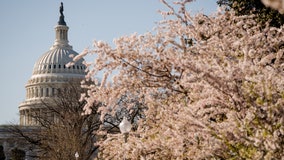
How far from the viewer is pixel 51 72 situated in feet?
422

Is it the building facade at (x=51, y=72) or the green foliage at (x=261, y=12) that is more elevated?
the building facade at (x=51, y=72)

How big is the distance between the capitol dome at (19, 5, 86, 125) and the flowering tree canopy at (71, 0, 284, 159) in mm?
102342

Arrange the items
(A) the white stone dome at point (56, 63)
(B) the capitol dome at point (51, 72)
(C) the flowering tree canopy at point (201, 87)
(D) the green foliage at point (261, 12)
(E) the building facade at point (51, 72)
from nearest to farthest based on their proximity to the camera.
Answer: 1. (C) the flowering tree canopy at point (201, 87)
2. (D) the green foliage at point (261, 12)
3. (E) the building facade at point (51, 72)
4. (B) the capitol dome at point (51, 72)
5. (A) the white stone dome at point (56, 63)

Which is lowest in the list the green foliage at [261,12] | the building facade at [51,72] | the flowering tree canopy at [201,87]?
the flowering tree canopy at [201,87]

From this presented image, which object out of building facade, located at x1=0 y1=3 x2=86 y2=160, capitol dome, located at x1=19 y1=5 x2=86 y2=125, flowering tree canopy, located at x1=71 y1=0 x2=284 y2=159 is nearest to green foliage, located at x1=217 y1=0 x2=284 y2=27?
flowering tree canopy, located at x1=71 y1=0 x2=284 y2=159

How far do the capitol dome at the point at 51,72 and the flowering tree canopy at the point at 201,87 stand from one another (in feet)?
336

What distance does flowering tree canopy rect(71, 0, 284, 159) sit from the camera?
874 cm

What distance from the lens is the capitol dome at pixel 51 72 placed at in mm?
121562

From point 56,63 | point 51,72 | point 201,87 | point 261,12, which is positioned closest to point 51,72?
point 51,72

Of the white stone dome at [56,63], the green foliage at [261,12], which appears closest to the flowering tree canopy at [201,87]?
the green foliage at [261,12]

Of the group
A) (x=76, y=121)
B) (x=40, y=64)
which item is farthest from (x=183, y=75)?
(x=40, y=64)

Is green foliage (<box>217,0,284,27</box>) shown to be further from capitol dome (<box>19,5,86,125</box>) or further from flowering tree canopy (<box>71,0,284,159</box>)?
capitol dome (<box>19,5,86,125</box>)

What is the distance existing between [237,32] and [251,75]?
116 inches

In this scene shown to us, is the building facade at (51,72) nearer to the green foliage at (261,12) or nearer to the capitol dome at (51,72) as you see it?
the capitol dome at (51,72)
